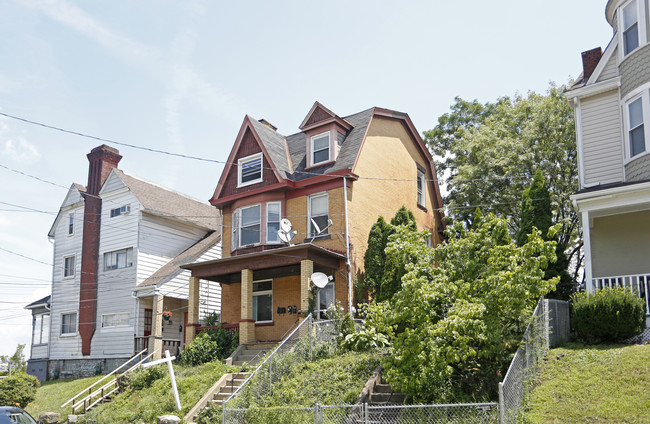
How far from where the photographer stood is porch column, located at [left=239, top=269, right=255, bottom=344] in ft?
71.3

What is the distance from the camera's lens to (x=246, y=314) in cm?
2189

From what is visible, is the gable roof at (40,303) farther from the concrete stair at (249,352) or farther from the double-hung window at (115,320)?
the concrete stair at (249,352)

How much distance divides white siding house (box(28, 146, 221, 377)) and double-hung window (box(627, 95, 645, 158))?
19.3 metres

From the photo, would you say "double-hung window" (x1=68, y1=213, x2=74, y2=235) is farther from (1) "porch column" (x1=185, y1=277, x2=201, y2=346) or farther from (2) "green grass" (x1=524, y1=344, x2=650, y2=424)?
(2) "green grass" (x1=524, y1=344, x2=650, y2=424)

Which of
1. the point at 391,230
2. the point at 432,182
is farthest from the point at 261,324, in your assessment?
the point at 432,182

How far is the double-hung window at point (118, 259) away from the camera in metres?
29.5

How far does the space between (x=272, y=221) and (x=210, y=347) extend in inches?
226

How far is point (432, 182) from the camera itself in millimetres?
29984

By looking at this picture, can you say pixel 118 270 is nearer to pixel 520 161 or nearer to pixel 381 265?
pixel 381 265

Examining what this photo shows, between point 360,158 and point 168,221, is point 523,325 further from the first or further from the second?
point 168,221

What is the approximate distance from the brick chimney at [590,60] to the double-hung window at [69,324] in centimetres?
2620

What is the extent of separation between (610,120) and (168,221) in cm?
2078

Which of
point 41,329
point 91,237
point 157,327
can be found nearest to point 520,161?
point 157,327

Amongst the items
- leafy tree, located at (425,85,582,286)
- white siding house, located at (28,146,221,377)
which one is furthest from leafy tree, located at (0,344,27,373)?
leafy tree, located at (425,85,582,286)
